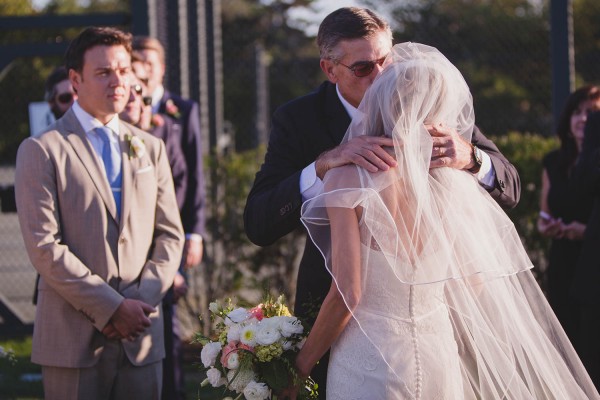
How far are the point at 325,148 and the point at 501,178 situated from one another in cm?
73

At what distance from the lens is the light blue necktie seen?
4.50 m

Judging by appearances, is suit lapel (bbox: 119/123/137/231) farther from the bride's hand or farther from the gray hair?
the bride's hand

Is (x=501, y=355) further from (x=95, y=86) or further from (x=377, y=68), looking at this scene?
(x=95, y=86)

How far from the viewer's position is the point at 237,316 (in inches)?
138

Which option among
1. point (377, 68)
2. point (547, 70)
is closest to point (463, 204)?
point (377, 68)

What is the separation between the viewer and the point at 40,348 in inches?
172

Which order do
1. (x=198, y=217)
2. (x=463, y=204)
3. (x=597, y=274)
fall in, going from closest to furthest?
(x=463, y=204) < (x=597, y=274) < (x=198, y=217)

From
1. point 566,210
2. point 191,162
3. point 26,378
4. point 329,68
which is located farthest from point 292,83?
point 329,68

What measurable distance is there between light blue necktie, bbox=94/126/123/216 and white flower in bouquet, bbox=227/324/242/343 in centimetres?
124

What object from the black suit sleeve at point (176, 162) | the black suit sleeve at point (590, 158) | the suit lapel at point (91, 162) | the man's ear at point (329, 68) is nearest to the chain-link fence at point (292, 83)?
the suit lapel at point (91, 162)

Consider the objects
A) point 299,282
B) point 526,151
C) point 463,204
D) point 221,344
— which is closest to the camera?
point 463,204

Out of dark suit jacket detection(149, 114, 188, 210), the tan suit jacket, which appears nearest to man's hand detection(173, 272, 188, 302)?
dark suit jacket detection(149, 114, 188, 210)

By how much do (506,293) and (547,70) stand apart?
1160 cm

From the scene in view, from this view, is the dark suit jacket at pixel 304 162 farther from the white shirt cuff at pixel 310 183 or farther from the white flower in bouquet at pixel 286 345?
the white flower in bouquet at pixel 286 345
